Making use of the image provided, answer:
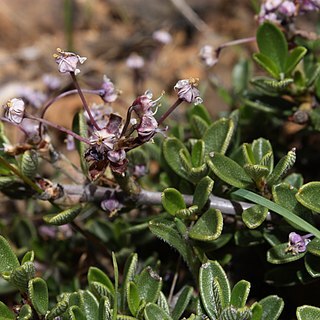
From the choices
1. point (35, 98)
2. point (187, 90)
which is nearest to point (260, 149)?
point (187, 90)

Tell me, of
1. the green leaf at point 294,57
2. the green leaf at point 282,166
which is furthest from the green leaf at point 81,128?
the green leaf at point 294,57

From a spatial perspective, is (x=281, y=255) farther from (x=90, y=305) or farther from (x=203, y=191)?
(x=90, y=305)

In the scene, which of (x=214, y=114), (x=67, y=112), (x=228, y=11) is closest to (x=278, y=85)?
(x=214, y=114)

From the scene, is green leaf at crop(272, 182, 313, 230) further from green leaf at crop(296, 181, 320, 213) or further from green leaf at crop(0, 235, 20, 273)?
green leaf at crop(0, 235, 20, 273)

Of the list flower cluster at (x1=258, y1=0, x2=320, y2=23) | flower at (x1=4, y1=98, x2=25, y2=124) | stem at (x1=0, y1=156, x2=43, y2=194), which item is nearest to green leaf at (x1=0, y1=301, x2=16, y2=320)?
stem at (x1=0, y1=156, x2=43, y2=194)

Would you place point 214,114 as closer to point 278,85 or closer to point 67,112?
point 67,112
